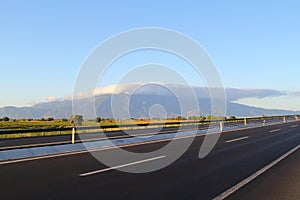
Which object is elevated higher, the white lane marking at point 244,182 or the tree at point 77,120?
the tree at point 77,120

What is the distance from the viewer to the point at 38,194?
655cm

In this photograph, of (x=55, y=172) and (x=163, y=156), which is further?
(x=163, y=156)

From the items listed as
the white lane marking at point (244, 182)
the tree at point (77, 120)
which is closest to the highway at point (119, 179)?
the white lane marking at point (244, 182)

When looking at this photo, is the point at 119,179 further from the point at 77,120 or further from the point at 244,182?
the point at 77,120

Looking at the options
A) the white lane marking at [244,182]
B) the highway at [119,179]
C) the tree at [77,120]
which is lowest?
the white lane marking at [244,182]

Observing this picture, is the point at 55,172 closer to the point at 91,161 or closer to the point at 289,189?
the point at 91,161

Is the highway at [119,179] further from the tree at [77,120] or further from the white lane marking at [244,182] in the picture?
the tree at [77,120]

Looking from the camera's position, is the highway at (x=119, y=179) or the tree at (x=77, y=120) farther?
the tree at (x=77, y=120)

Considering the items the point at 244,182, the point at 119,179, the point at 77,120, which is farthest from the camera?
the point at 77,120

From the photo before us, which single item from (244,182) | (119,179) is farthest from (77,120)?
(244,182)

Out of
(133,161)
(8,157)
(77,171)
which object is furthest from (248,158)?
(8,157)

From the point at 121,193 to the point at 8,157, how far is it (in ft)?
22.2

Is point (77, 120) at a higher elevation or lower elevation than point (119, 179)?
higher

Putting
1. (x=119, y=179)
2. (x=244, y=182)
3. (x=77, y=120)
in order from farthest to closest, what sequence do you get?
1. (x=77, y=120)
2. (x=119, y=179)
3. (x=244, y=182)
